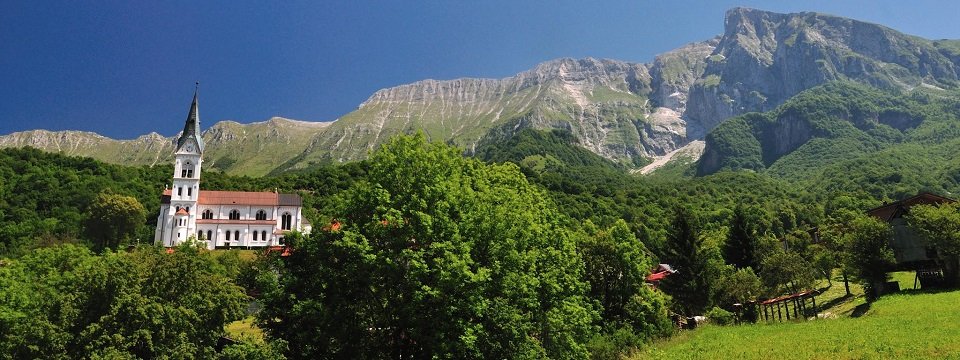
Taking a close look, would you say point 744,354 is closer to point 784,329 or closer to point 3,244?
point 784,329

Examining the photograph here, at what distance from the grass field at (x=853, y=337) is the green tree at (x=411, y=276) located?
33.2 feet

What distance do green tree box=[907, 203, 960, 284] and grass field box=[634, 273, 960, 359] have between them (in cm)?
558

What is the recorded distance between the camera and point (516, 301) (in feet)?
65.6

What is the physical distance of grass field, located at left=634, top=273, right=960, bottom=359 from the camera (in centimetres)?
2156

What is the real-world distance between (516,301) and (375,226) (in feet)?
19.0

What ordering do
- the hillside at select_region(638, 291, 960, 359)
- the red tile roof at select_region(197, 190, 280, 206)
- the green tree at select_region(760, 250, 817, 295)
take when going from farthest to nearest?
the red tile roof at select_region(197, 190, 280, 206) → the green tree at select_region(760, 250, 817, 295) → the hillside at select_region(638, 291, 960, 359)

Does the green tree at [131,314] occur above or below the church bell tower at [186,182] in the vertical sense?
below

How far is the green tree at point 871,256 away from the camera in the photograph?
126 ft

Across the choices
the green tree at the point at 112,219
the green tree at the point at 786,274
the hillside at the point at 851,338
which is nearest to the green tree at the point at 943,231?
the hillside at the point at 851,338

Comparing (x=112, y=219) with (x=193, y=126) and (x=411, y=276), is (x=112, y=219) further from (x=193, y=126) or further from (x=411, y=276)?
(x=411, y=276)

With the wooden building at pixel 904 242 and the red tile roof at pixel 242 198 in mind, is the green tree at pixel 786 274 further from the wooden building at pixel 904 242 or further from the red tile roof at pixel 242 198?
the red tile roof at pixel 242 198

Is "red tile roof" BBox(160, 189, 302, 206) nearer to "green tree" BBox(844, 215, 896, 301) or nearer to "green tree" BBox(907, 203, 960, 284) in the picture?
"green tree" BBox(844, 215, 896, 301)

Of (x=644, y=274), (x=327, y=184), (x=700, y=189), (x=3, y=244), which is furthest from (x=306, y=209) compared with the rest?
(x=700, y=189)

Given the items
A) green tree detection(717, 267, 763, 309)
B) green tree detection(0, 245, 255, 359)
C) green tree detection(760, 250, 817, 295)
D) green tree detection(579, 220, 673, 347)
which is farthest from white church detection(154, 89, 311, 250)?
green tree detection(760, 250, 817, 295)
